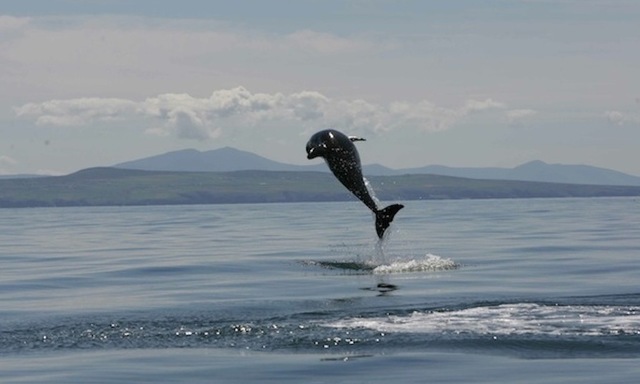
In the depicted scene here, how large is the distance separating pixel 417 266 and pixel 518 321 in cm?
1733

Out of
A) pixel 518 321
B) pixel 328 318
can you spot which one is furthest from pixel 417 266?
pixel 518 321

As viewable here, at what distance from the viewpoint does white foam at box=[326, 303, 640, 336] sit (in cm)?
2527

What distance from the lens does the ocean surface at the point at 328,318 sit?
845 inches

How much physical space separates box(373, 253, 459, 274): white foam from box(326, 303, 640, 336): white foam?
12951 mm

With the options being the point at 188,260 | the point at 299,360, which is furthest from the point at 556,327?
the point at 188,260

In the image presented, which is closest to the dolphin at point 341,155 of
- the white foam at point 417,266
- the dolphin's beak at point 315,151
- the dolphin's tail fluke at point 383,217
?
the dolphin's beak at point 315,151

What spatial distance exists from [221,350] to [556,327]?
6819 mm

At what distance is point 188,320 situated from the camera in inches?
1124

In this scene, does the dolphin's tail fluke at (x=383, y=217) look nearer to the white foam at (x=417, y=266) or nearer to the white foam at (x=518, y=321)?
the white foam at (x=417, y=266)

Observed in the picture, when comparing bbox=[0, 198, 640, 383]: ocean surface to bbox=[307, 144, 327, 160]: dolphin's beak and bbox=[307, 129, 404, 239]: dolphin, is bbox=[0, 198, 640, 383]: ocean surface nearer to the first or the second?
bbox=[307, 129, 404, 239]: dolphin

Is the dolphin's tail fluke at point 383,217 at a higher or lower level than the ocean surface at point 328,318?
higher

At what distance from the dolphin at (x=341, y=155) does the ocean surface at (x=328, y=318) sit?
9.56 ft

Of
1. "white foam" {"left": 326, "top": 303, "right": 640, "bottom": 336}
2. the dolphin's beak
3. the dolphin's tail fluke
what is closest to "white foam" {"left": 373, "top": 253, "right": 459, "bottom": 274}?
the dolphin's tail fluke

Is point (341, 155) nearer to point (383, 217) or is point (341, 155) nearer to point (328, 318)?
point (328, 318)
